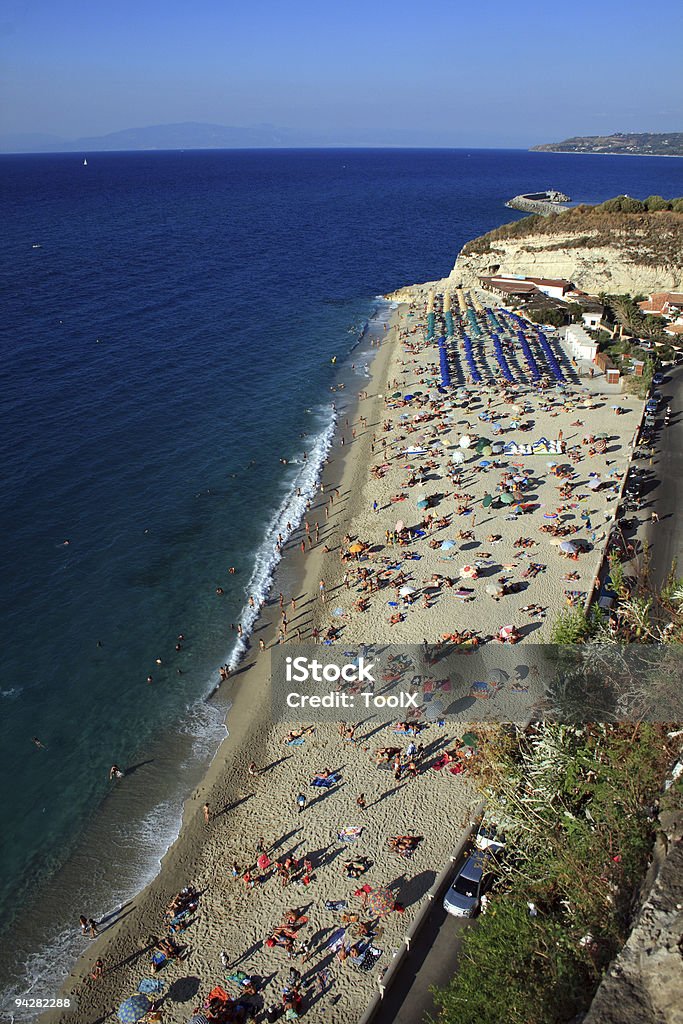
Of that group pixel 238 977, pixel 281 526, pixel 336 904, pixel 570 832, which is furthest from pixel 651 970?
pixel 281 526

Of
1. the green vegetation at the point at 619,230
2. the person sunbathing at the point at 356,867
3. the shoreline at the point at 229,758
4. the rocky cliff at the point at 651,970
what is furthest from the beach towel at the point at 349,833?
the green vegetation at the point at 619,230

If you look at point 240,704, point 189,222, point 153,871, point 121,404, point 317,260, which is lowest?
point 153,871

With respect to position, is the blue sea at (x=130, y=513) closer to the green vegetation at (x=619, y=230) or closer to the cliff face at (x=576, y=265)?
the cliff face at (x=576, y=265)

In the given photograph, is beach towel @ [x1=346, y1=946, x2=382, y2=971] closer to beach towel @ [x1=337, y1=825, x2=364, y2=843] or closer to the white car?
beach towel @ [x1=337, y1=825, x2=364, y2=843]

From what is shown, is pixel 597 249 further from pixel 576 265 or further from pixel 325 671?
pixel 325 671

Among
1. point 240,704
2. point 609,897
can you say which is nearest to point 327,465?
point 240,704

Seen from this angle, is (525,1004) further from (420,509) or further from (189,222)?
(189,222)
